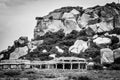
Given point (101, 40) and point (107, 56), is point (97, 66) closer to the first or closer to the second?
point (107, 56)

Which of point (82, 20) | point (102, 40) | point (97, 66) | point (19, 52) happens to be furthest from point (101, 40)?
point (19, 52)

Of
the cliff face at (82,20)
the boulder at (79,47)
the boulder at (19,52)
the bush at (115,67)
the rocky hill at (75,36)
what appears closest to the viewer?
the bush at (115,67)

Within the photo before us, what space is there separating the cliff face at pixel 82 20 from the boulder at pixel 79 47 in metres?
17.5

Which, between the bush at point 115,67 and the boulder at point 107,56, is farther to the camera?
the boulder at point 107,56

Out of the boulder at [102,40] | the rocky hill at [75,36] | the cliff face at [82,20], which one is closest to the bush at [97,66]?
the rocky hill at [75,36]

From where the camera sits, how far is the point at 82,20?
119125 millimetres

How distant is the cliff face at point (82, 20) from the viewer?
11000 cm

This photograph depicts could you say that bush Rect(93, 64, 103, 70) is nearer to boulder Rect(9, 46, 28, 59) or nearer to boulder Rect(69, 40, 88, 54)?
boulder Rect(69, 40, 88, 54)

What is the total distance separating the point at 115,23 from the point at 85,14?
1703 cm

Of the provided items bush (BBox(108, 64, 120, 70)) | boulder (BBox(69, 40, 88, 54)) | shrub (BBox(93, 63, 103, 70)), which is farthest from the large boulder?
bush (BBox(108, 64, 120, 70))

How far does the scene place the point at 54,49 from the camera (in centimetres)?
9531

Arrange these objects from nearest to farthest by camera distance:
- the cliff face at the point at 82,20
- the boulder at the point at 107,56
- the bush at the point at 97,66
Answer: the bush at the point at 97,66 → the boulder at the point at 107,56 → the cliff face at the point at 82,20

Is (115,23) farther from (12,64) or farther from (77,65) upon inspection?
(12,64)

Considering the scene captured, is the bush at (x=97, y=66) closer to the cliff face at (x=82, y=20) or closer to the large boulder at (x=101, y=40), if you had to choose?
the large boulder at (x=101, y=40)
